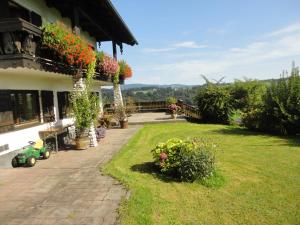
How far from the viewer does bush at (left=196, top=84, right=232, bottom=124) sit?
22062 mm

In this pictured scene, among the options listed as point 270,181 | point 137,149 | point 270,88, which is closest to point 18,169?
point 137,149

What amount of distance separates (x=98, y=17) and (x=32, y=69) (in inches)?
308

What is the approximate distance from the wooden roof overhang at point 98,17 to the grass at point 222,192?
19.0 ft

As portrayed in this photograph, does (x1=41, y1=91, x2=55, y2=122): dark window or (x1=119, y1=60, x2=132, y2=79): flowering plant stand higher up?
(x1=119, y1=60, x2=132, y2=79): flowering plant

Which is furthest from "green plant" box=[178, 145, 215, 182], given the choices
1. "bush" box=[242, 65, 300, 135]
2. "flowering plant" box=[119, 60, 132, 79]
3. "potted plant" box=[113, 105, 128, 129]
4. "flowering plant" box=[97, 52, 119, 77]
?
"flowering plant" box=[119, 60, 132, 79]

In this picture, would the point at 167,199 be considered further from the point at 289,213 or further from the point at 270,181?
the point at 270,181

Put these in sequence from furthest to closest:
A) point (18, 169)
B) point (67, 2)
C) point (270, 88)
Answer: point (270, 88)
point (67, 2)
point (18, 169)

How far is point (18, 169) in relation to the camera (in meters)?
9.06

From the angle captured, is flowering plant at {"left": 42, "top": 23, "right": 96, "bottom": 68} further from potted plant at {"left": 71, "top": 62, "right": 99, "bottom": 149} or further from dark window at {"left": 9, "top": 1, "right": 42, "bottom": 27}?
dark window at {"left": 9, "top": 1, "right": 42, "bottom": 27}

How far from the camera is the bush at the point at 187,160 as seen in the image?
24.5 ft

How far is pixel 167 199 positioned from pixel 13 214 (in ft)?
9.05

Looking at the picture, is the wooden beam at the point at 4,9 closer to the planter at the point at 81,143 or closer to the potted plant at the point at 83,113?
the potted plant at the point at 83,113

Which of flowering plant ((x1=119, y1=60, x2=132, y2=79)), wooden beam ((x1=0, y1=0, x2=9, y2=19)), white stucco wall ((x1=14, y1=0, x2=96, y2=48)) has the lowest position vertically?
flowering plant ((x1=119, y1=60, x2=132, y2=79))

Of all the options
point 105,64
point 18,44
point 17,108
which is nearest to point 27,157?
point 17,108
